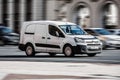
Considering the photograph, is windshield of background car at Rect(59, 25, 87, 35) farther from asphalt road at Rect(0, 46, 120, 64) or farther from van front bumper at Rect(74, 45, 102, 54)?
asphalt road at Rect(0, 46, 120, 64)

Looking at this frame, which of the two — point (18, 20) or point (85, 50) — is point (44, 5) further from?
point (85, 50)

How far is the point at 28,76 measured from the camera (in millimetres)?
13383

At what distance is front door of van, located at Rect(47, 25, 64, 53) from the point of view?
→ 23.3 metres

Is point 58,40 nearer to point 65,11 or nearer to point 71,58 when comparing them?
point 71,58

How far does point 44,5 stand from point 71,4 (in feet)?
13.7

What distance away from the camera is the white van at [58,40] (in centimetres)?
2295

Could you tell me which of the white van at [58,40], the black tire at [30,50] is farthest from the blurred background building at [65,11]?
the white van at [58,40]

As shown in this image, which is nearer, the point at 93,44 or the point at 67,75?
the point at 67,75

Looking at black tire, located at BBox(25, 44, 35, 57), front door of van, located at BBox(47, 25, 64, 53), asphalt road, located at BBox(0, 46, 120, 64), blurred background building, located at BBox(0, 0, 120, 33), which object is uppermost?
blurred background building, located at BBox(0, 0, 120, 33)

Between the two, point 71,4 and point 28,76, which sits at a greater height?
point 71,4

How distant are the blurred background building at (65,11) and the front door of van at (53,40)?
2587 cm

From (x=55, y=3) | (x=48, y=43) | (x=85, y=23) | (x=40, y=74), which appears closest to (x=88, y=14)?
(x=85, y=23)

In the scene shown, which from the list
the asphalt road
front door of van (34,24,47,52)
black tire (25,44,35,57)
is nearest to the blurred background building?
black tire (25,44,35,57)

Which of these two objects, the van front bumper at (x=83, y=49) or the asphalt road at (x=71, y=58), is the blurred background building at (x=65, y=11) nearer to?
the asphalt road at (x=71, y=58)
